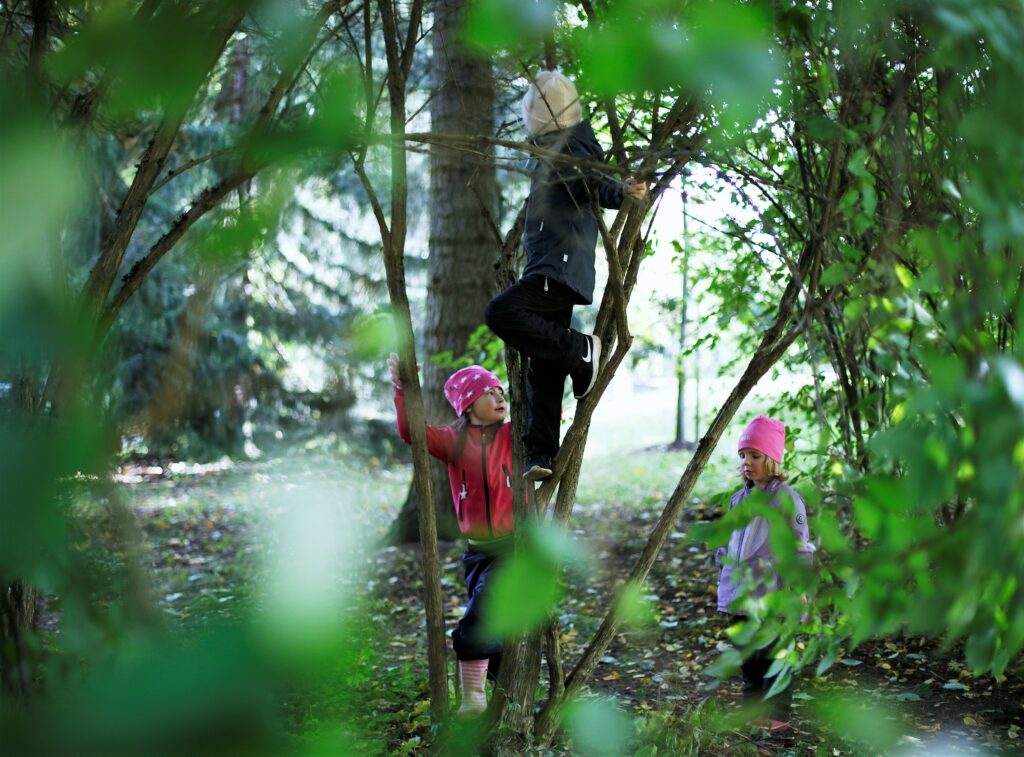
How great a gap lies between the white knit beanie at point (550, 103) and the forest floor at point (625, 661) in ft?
4.23

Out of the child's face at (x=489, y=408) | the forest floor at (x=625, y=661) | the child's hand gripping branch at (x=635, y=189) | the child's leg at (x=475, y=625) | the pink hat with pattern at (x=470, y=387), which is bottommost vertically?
the forest floor at (x=625, y=661)

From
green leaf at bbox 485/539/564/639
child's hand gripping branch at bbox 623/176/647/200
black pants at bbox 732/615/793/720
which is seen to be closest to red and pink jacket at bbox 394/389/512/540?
black pants at bbox 732/615/793/720

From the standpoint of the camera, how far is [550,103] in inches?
114

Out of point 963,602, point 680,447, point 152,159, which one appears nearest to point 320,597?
point 963,602

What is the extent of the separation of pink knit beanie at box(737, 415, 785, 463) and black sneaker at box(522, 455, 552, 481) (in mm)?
949

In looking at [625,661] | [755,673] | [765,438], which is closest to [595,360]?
[765,438]

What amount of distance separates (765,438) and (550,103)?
5.06 feet

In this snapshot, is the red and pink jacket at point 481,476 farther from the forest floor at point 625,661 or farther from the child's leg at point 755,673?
the child's leg at point 755,673

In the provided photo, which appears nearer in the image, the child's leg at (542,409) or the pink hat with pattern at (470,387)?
the child's leg at (542,409)

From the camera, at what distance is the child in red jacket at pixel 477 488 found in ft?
10.9

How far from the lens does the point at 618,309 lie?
2641mm

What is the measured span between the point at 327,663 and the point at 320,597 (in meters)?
0.07

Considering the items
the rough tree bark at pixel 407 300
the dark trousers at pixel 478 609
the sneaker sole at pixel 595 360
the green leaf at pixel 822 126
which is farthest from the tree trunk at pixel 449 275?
the green leaf at pixel 822 126

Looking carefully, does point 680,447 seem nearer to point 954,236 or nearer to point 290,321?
point 290,321
